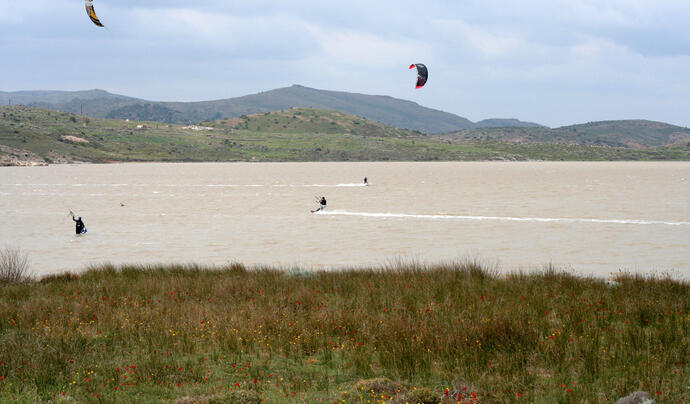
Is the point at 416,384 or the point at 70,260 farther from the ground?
the point at 416,384

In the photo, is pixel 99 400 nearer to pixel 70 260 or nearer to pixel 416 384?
pixel 416 384

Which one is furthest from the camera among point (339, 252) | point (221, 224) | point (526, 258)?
point (221, 224)

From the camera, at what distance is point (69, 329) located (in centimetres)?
1143

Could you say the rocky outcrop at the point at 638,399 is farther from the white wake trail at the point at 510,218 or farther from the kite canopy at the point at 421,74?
the white wake trail at the point at 510,218

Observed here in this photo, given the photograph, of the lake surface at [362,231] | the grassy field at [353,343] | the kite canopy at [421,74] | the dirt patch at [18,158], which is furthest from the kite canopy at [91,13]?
the dirt patch at [18,158]

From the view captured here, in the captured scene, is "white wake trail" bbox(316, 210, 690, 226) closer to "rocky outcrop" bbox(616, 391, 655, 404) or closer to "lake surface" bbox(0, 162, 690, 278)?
"lake surface" bbox(0, 162, 690, 278)

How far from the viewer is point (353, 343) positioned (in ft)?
34.8

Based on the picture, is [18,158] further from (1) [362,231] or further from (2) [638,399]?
(2) [638,399]

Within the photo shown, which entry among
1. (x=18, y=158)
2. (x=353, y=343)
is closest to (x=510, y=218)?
(x=353, y=343)

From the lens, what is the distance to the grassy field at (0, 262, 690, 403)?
27.5 feet

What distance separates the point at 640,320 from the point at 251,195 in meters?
58.7

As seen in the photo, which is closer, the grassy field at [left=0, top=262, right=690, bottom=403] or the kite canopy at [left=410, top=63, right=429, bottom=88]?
the grassy field at [left=0, top=262, right=690, bottom=403]

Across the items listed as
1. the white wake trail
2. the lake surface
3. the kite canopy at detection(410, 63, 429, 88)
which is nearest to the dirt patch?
the lake surface

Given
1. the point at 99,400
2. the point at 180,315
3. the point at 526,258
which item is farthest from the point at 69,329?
the point at 526,258
